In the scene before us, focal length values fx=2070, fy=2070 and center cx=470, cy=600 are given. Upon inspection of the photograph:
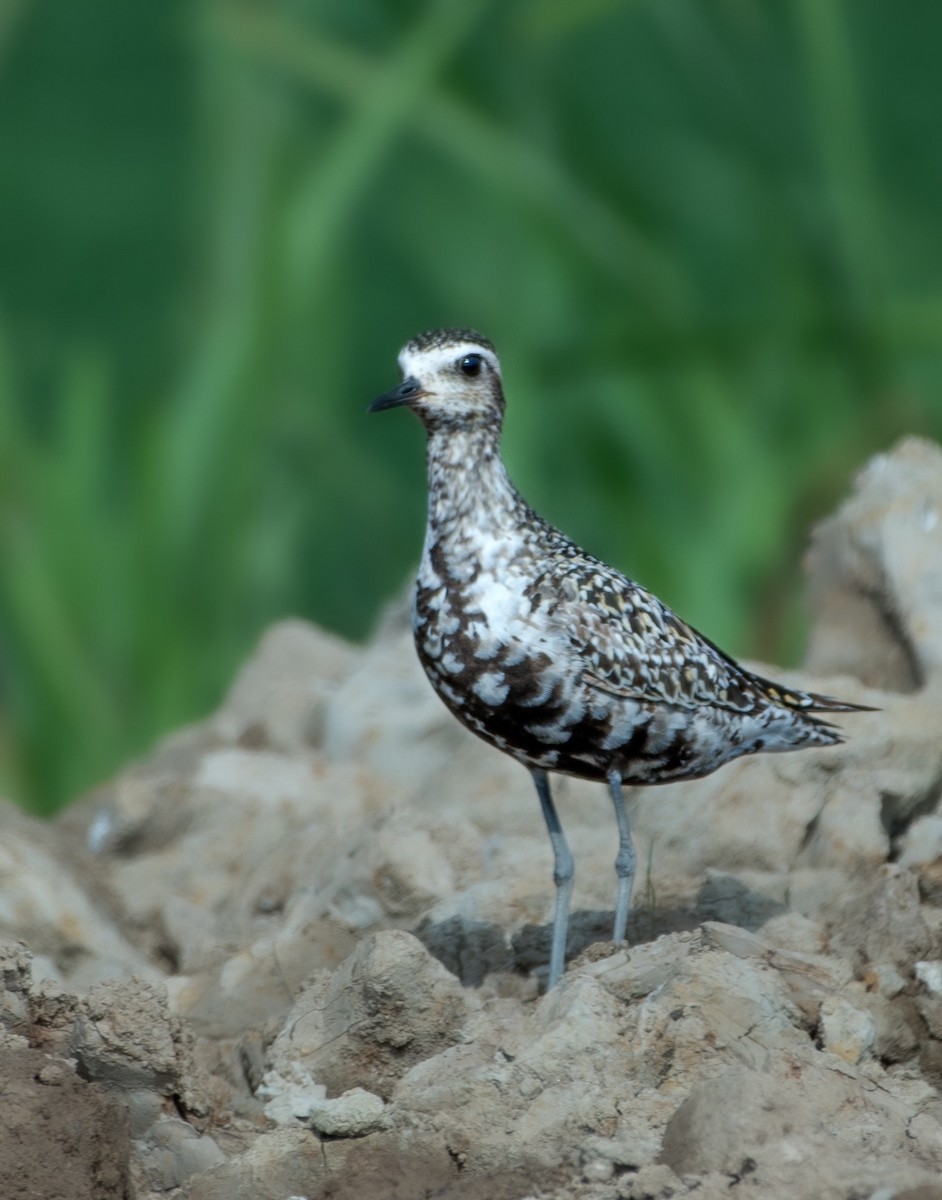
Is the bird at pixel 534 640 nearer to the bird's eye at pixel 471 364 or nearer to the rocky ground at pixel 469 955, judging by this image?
the bird's eye at pixel 471 364

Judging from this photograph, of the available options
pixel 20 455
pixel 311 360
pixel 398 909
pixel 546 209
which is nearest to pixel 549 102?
pixel 546 209

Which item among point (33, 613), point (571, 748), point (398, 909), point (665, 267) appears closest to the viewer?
point (571, 748)

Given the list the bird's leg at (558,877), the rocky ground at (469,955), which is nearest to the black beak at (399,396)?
the bird's leg at (558,877)

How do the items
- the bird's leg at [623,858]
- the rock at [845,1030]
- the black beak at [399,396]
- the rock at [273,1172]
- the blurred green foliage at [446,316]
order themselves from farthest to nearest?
1. the blurred green foliage at [446,316]
2. the bird's leg at [623,858]
3. the black beak at [399,396]
4. the rock at [845,1030]
5. the rock at [273,1172]

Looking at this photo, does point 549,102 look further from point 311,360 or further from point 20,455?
point 20,455

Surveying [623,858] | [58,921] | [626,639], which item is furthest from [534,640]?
[58,921]

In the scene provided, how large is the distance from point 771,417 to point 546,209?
2.19 meters

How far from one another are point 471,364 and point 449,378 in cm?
8

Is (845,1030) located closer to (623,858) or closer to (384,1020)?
(623,858)

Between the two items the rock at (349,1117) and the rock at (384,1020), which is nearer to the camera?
the rock at (349,1117)

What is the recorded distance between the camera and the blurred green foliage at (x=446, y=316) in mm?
12984

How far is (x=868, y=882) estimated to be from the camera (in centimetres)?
666

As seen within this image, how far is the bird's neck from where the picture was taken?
655cm

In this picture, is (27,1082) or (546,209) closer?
(27,1082)
